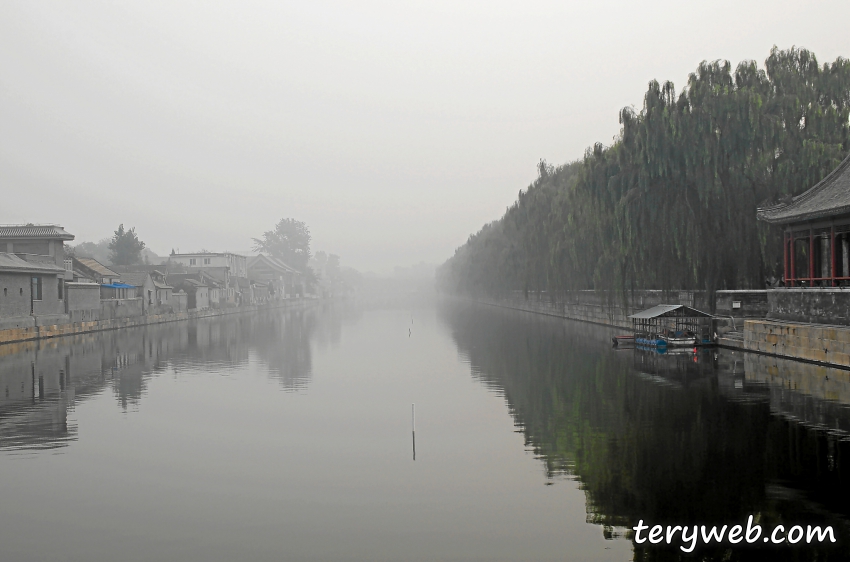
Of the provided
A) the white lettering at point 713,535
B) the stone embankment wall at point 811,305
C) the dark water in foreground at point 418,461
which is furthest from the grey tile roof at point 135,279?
the white lettering at point 713,535

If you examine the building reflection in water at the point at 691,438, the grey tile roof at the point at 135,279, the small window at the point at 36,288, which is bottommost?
the building reflection in water at the point at 691,438

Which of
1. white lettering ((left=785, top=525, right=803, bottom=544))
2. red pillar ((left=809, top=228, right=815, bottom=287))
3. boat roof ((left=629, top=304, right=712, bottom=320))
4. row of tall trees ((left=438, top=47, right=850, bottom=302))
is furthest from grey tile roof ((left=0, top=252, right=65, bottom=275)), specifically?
white lettering ((left=785, top=525, right=803, bottom=544))

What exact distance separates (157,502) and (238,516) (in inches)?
57.1

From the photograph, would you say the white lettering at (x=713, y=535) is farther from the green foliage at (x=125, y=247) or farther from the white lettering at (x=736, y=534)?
the green foliage at (x=125, y=247)

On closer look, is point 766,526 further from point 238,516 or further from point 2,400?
point 2,400

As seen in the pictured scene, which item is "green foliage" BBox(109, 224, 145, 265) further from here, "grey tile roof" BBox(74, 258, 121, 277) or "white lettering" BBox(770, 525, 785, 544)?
"white lettering" BBox(770, 525, 785, 544)

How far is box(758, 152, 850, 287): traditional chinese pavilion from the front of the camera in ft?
78.5

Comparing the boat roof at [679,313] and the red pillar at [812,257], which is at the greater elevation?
the red pillar at [812,257]

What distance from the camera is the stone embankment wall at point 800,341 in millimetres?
21431

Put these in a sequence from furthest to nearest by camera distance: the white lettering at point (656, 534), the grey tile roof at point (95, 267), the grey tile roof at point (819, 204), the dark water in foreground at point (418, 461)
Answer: the grey tile roof at point (95, 267) < the grey tile roof at point (819, 204) < the dark water in foreground at point (418, 461) < the white lettering at point (656, 534)

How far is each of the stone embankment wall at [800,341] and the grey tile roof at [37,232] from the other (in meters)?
39.5

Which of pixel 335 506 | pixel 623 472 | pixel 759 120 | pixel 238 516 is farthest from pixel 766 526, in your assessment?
pixel 759 120

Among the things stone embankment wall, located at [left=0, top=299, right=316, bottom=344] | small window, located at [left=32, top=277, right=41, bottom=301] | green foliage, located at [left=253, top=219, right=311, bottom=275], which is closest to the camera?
stone embankment wall, located at [left=0, top=299, right=316, bottom=344]

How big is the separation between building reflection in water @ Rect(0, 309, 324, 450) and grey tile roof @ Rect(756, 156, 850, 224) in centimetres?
1789
